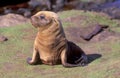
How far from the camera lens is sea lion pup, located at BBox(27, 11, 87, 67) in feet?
18.1

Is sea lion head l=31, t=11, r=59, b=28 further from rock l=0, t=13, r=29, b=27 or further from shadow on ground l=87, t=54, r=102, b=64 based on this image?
rock l=0, t=13, r=29, b=27

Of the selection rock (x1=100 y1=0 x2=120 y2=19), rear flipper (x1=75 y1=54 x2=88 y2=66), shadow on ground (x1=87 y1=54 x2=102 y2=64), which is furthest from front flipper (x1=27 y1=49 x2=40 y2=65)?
rock (x1=100 y1=0 x2=120 y2=19)

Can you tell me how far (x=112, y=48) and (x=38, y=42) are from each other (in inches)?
47.8

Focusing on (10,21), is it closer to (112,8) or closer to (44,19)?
(44,19)

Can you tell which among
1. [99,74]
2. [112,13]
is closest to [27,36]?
[99,74]

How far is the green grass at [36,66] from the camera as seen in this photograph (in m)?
4.94

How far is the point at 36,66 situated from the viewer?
18.5 feet

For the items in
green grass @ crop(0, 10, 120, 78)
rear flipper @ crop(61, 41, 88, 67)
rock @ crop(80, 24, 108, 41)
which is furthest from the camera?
rock @ crop(80, 24, 108, 41)

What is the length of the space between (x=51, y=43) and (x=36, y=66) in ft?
1.21

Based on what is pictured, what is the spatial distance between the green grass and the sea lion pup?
103 millimetres

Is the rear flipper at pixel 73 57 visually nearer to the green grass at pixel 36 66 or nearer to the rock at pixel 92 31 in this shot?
the green grass at pixel 36 66

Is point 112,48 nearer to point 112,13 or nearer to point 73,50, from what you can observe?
point 73,50

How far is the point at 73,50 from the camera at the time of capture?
5750 millimetres

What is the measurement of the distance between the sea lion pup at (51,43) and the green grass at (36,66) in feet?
0.34
